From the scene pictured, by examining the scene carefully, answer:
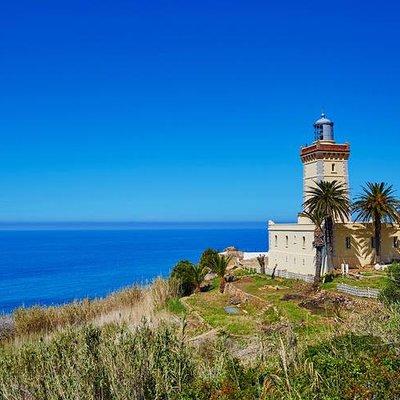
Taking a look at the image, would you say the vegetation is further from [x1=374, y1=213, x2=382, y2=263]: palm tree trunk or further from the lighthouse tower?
[x1=374, y1=213, x2=382, y2=263]: palm tree trunk

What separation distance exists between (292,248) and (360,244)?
4608mm

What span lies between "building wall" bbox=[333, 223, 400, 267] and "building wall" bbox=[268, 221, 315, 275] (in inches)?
65.2

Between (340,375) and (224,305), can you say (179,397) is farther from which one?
(224,305)

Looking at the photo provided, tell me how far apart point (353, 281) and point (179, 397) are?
21691 millimetres

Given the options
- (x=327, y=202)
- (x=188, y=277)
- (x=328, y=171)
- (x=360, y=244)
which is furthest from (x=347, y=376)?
(x=328, y=171)

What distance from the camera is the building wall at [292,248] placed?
34531 mm

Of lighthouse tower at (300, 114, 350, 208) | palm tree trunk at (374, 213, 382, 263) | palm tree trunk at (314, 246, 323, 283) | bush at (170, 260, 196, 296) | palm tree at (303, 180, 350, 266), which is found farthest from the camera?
lighthouse tower at (300, 114, 350, 208)

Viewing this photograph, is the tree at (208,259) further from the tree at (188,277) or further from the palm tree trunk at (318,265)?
the palm tree trunk at (318,265)

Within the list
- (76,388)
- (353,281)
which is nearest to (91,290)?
(353,281)

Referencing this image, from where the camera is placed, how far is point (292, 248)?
36844 mm

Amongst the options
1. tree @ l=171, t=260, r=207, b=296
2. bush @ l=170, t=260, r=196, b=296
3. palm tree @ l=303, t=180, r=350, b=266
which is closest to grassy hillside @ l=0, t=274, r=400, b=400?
palm tree @ l=303, t=180, r=350, b=266

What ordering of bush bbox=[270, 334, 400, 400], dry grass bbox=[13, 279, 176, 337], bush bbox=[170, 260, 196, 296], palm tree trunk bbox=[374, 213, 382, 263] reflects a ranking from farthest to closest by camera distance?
bush bbox=[170, 260, 196, 296]
palm tree trunk bbox=[374, 213, 382, 263]
dry grass bbox=[13, 279, 176, 337]
bush bbox=[270, 334, 400, 400]

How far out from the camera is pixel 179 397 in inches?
403

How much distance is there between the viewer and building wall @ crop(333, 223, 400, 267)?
112ft
